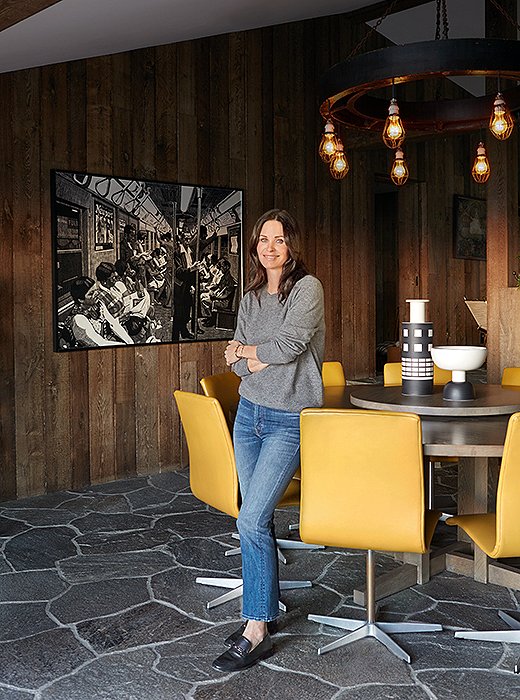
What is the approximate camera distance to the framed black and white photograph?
5.21 metres

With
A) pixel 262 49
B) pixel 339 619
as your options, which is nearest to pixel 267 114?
pixel 262 49

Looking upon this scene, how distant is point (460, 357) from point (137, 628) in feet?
5.76

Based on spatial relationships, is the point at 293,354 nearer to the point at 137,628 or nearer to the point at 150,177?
the point at 137,628

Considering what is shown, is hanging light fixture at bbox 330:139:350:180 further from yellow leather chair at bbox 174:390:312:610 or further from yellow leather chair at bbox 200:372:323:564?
yellow leather chair at bbox 174:390:312:610

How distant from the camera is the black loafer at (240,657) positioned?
8.79 ft

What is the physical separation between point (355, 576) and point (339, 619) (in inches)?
23.2

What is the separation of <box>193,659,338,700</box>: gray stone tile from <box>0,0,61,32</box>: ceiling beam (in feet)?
8.25

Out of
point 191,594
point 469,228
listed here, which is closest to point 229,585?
point 191,594

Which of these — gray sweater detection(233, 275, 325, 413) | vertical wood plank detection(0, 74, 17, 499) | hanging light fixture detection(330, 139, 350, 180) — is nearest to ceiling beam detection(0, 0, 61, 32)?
gray sweater detection(233, 275, 325, 413)

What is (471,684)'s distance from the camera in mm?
2576

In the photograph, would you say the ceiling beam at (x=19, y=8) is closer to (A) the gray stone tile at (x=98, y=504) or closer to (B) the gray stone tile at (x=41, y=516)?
(B) the gray stone tile at (x=41, y=516)

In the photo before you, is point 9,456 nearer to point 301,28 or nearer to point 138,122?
point 138,122

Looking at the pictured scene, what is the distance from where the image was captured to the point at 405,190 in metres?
9.09

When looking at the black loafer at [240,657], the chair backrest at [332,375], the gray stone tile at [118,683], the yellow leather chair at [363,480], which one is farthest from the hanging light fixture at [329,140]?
the gray stone tile at [118,683]
